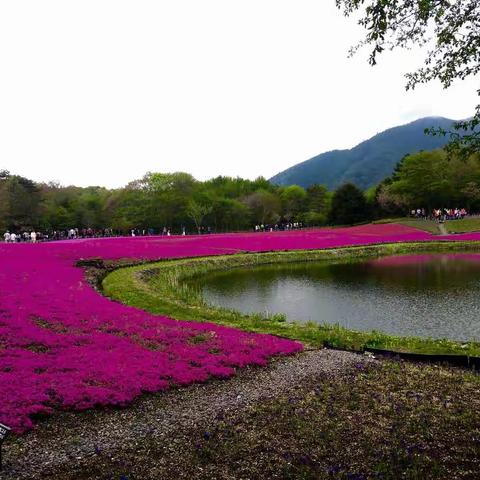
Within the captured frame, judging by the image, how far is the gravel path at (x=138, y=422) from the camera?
27.4ft

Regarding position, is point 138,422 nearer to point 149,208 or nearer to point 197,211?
point 197,211

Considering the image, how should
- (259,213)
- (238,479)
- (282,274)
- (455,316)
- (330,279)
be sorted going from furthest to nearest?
(259,213)
(282,274)
(330,279)
(455,316)
(238,479)

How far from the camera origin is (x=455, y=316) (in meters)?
22.7

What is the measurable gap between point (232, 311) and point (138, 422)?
15.2m

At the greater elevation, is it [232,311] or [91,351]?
[91,351]

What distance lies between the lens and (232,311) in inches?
989

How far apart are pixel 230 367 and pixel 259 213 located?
118296 millimetres

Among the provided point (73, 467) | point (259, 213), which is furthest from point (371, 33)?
point (259, 213)

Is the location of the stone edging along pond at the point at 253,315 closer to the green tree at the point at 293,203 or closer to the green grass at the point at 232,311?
the green grass at the point at 232,311

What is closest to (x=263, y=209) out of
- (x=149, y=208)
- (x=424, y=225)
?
(x=149, y=208)

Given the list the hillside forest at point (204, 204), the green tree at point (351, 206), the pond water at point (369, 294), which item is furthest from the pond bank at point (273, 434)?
the green tree at point (351, 206)

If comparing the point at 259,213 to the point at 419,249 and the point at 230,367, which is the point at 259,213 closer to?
the point at 419,249

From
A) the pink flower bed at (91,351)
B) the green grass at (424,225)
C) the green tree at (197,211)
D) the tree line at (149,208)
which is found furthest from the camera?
the green tree at (197,211)

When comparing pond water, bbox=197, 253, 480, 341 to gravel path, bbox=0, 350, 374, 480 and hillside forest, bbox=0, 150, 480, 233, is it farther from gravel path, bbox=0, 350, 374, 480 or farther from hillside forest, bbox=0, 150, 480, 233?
hillside forest, bbox=0, 150, 480, 233
